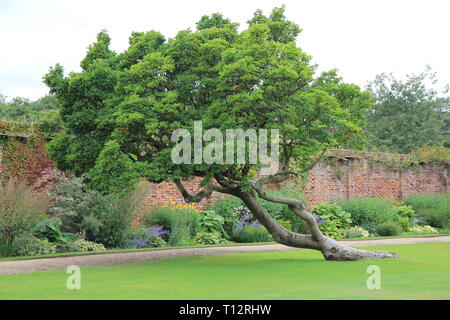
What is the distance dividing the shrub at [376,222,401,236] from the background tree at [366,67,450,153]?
55.3 feet

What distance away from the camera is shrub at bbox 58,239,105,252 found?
44.7 feet

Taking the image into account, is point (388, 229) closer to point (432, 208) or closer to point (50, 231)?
point (432, 208)

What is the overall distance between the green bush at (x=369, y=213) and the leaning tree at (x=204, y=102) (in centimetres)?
980

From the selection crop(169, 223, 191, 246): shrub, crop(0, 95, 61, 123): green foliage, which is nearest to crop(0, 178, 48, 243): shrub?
crop(169, 223, 191, 246): shrub

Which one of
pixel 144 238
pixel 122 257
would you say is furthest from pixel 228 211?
pixel 122 257

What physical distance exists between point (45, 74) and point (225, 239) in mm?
8245

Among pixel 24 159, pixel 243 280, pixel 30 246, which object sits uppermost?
pixel 24 159

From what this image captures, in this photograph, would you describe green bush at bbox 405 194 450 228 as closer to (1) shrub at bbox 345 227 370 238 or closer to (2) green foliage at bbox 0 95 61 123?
(1) shrub at bbox 345 227 370 238

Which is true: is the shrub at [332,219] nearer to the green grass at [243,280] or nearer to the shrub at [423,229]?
the shrub at [423,229]

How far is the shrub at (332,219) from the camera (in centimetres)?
1883

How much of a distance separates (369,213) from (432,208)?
446 centimetres

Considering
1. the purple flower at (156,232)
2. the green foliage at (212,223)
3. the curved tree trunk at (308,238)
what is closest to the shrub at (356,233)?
the green foliage at (212,223)

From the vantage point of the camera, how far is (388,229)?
1955cm
